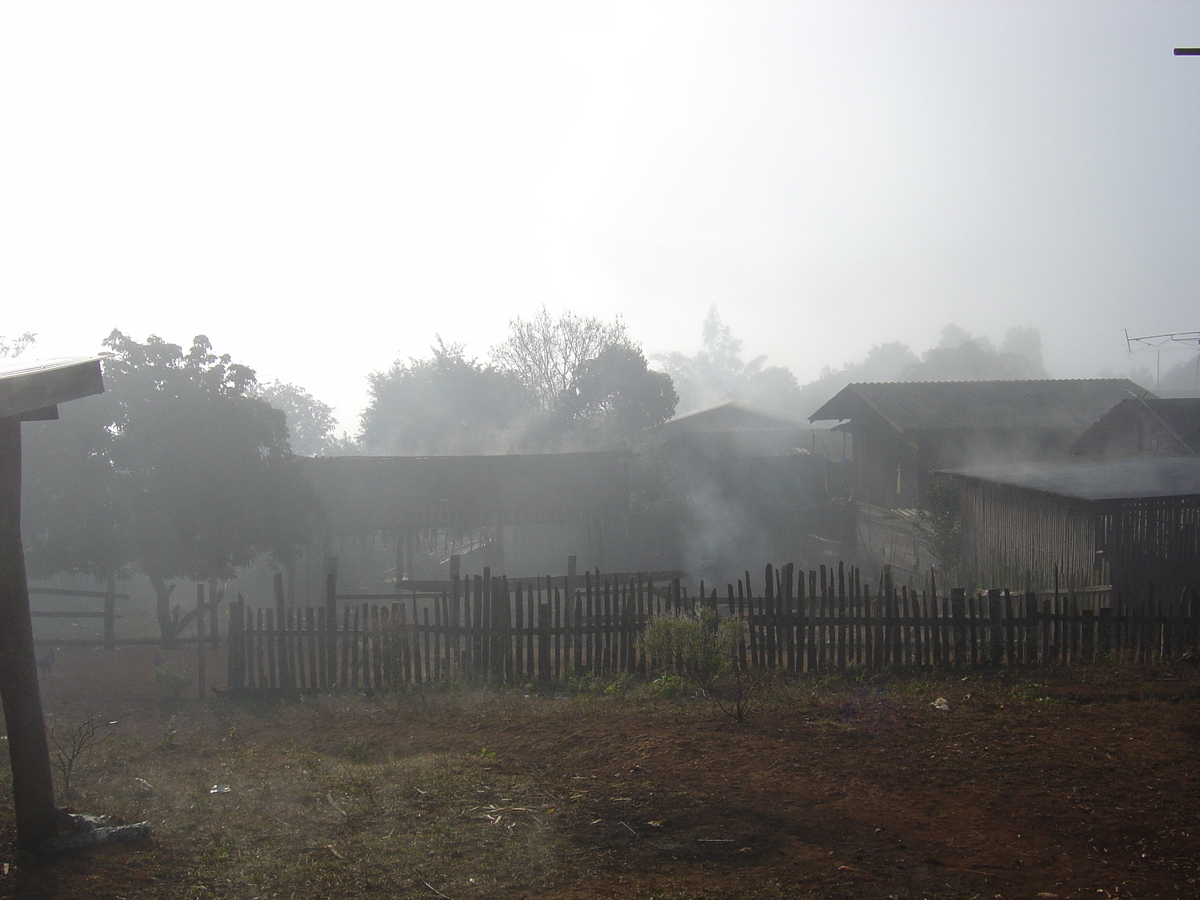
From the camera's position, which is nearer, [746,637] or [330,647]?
[746,637]

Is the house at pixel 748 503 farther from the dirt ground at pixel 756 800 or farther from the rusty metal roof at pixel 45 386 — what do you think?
the rusty metal roof at pixel 45 386

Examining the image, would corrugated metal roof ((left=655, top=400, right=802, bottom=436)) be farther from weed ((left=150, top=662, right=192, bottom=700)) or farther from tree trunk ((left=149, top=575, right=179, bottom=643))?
weed ((left=150, top=662, right=192, bottom=700))

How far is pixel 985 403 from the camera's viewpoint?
28.9 m

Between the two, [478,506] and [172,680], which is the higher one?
[478,506]

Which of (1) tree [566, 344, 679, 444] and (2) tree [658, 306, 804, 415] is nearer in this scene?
(1) tree [566, 344, 679, 444]

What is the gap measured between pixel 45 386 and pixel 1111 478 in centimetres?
1804

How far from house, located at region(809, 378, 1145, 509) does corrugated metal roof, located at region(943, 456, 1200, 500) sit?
6760 millimetres

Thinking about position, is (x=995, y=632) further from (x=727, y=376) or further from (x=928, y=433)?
(x=727, y=376)

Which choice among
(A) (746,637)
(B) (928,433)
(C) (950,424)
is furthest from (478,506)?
(C) (950,424)

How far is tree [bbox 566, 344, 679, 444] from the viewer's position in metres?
44.9

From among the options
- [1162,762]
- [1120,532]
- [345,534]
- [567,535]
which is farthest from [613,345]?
[1162,762]

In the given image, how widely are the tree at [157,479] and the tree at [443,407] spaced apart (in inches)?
1157

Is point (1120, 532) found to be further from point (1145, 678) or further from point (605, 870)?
point (605, 870)

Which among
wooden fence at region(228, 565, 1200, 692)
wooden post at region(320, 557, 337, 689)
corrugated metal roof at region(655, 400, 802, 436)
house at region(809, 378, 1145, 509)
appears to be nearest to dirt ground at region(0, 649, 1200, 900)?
wooden fence at region(228, 565, 1200, 692)
